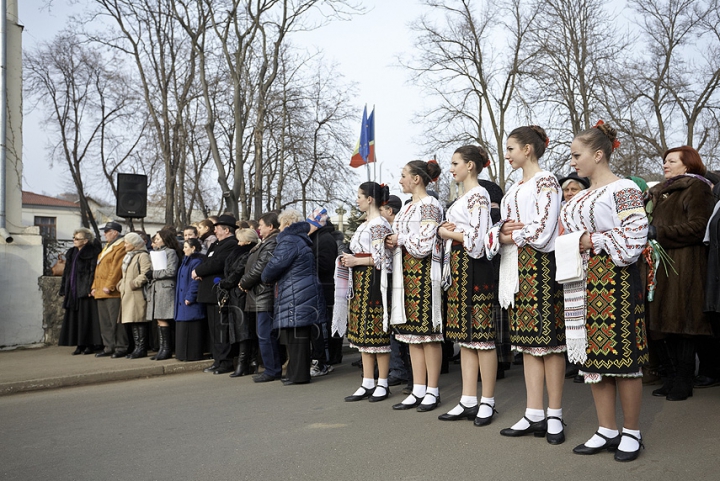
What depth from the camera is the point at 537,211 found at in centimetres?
480

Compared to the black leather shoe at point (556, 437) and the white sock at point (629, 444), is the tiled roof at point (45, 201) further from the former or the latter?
the white sock at point (629, 444)

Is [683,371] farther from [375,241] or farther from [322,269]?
[322,269]

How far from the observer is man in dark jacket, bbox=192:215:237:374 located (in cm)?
901

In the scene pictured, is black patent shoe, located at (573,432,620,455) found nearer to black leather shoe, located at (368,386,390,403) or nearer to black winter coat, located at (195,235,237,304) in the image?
black leather shoe, located at (368,386,390,403)

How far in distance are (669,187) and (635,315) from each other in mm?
2412

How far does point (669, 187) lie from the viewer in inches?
246

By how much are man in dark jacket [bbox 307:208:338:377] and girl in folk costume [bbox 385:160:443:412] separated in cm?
244

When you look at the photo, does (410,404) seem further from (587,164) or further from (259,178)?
(259,178)

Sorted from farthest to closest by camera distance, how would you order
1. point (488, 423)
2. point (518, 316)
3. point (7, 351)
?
point (7, 351) < point (488, 423) < point (518, 316)

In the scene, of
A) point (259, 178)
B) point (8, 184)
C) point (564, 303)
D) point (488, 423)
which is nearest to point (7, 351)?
point (8, 184)

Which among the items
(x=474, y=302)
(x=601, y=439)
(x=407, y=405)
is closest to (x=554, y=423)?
(x=601, y=439)

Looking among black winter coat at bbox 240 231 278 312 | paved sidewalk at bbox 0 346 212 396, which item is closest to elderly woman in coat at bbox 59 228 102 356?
paved sidewalk at bbox 0 346 212 396

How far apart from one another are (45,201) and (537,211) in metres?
66.6

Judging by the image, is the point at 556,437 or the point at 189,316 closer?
the point at 556,437
